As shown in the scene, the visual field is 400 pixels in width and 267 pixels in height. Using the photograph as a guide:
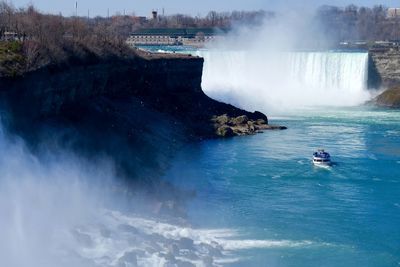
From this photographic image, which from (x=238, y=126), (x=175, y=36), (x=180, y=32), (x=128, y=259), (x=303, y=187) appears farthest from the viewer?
(x=180, y=32)

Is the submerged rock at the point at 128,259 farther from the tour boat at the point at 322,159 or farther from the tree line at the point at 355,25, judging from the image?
the tree line at the point at 355,25

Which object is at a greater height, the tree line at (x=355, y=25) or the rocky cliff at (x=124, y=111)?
the tree line at (x=355, y=25)

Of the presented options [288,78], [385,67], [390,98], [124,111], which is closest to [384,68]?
[385,67]

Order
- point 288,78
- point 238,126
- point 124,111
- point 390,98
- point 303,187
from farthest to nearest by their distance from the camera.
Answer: point 288,78, point 390,98, point 238,126, point 124,111, point 303,187

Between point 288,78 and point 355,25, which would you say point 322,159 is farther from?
point 355,25

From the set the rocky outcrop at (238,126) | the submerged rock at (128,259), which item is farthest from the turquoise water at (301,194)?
the submerged rock at (128,259)

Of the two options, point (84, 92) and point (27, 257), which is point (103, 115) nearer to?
point (84, 92)
